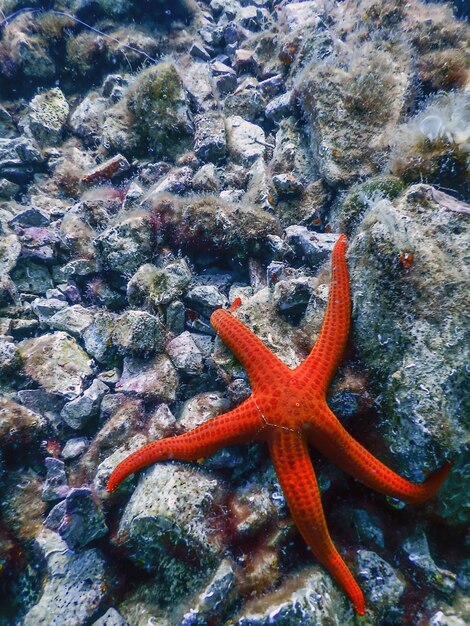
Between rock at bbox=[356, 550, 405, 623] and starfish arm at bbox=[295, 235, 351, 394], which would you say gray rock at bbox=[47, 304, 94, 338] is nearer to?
starfish arm at bbox=[295, 235, 351, 394]

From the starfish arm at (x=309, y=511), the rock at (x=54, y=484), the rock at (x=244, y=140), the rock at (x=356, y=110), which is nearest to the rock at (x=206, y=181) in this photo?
the rock at (x=244, y=140)

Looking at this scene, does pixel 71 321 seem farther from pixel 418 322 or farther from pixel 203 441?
pixel 418 322

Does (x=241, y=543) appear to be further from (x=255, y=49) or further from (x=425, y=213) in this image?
(x=255, y=49)

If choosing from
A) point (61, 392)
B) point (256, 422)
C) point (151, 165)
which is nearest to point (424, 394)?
point (256, 422)

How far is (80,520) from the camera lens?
308 centimetres

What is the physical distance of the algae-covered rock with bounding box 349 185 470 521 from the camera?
279 cm

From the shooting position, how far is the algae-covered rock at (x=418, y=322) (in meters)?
2.79

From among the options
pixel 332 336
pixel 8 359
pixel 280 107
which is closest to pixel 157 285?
pixel 8 359

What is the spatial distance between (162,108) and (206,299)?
12.8 feet

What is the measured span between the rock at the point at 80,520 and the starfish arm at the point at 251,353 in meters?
1.84

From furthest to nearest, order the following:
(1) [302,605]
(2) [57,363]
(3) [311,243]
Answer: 1. (3) [311,243]
2. (2) [57,363]
3. (1) [302,605]

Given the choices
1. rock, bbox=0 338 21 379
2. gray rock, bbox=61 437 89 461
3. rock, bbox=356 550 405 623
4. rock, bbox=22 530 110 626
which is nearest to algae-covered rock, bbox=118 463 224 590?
rock, bbox=22 530 110 626

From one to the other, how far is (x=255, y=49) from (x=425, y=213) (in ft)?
21.6

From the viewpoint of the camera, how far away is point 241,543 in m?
3.07
